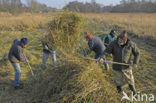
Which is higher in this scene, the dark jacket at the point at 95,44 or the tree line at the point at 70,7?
the tree line at the point at 70,7

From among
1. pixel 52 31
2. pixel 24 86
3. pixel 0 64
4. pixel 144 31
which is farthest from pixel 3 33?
pixel 144 31

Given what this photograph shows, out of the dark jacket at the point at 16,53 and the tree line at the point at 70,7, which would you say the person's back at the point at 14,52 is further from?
the tree line at the point at 70,7

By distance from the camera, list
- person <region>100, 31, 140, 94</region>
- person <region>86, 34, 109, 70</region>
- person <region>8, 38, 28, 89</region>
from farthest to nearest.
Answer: person <region>86, 34, 109, 70</region>, person <region>8, 38, 28, 89</region>, person <region>100, 31, 140, 94</region>

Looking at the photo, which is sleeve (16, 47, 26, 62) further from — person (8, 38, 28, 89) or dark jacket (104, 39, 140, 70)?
dark jacket (104, 39, 140, 70)

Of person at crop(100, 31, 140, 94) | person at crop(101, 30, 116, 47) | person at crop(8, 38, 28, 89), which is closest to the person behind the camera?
person at crop(100, 31, 140, 94)

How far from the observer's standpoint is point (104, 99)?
287 cm

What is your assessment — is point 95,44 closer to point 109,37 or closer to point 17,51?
point 109,37

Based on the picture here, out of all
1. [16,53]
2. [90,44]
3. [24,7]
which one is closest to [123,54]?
[90,44]

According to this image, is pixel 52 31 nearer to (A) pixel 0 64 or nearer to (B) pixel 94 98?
(B) pixel 94 98

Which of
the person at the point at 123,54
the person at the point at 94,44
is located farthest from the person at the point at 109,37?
the person at the point at 123,54

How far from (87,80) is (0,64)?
4000 mm

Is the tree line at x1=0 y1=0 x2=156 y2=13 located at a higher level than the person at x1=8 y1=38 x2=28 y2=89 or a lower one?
higher

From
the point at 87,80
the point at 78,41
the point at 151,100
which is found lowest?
the point at 151,100

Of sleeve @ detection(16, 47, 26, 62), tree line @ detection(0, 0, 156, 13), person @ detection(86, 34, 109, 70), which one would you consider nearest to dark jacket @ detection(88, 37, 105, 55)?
person @ detection(86, 34, 109, 70)
